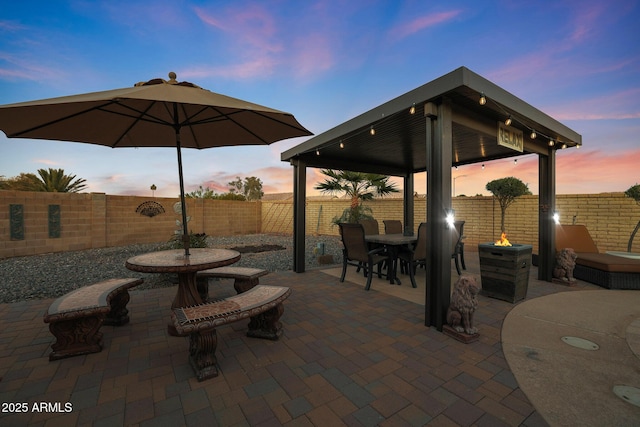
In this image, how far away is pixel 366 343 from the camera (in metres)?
2.24

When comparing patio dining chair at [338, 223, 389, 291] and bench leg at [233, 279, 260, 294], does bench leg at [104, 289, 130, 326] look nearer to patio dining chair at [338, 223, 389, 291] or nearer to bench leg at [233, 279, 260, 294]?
bench leg at [233, 279, 260, 294]

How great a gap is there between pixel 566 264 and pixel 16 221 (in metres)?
12.1

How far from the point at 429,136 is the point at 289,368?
2.47 meters

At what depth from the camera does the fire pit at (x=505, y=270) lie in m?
3.28

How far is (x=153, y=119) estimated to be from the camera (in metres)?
2.70

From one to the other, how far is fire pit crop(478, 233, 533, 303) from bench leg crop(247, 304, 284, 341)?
294 centimetres

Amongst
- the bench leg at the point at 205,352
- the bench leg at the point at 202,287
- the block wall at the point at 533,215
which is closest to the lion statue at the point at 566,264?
the block wall at the point at 533,215

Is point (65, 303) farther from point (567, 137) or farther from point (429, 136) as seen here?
point (567, 137)

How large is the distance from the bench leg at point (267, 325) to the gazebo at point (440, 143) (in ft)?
5.00

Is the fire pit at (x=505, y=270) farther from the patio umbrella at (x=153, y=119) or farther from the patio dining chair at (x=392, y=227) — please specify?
the patio umbrella at (x=153, y=119)

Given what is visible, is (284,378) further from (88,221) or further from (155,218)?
(155,218)

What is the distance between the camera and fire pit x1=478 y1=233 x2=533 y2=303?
129 inches

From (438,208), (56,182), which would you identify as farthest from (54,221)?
(438,208)

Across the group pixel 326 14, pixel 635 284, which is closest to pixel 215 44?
pixel 326 14
